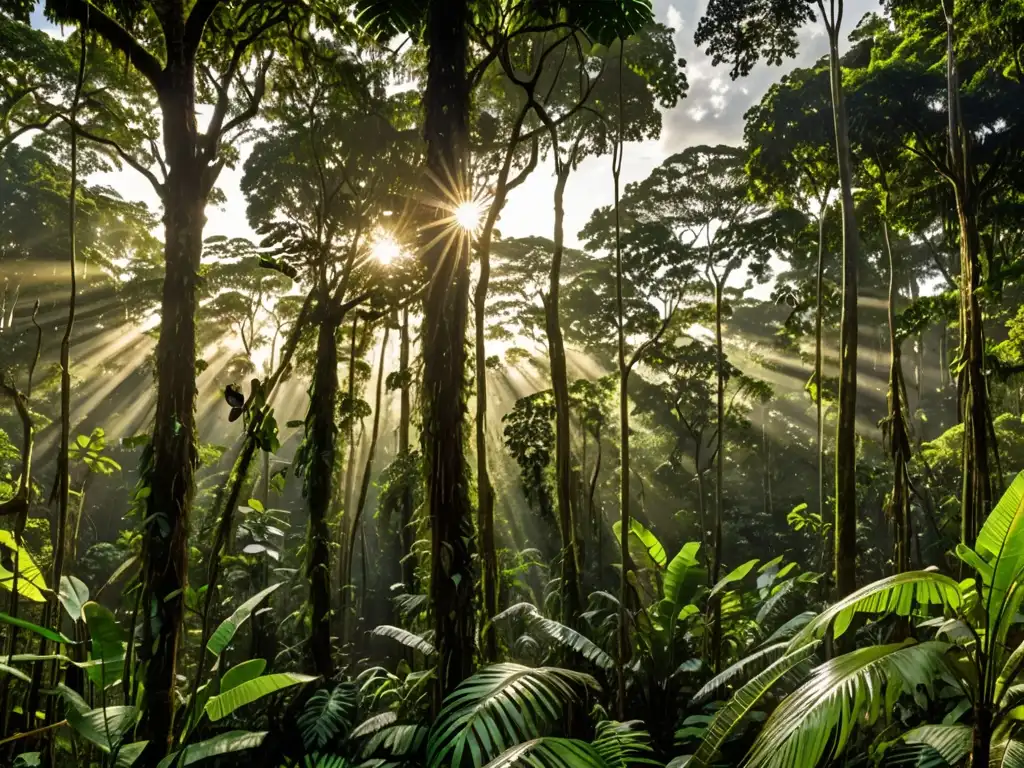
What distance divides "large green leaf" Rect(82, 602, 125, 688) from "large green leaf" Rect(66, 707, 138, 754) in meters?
0.22

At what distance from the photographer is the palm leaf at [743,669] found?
427 cm

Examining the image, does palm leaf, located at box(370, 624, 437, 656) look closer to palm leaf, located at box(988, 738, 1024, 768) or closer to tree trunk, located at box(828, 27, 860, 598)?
palm leaf, located at box(988, 738, 1024, 768)

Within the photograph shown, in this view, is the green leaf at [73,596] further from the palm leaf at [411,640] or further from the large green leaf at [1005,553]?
the large green leaf at [1005,553]

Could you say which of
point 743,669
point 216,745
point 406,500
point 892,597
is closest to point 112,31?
point 216,745

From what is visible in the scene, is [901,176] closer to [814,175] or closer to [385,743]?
[814,175]

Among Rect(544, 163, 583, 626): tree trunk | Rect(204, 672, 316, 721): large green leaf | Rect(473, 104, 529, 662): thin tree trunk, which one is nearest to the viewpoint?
Rect(204, 672, 316, 721): large green leaf

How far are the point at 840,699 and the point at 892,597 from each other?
3.69 feet

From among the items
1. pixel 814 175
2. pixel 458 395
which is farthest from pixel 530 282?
pixel 458 395

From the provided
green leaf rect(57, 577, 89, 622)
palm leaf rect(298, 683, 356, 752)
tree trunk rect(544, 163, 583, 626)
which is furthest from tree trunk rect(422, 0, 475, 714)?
tree trunk rect(544, 163, 583, 626)

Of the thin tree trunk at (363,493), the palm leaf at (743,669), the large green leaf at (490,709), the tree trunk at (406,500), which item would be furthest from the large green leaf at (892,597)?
the thin tree trunk at (363,493)

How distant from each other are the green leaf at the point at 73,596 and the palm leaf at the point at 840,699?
11.8ft

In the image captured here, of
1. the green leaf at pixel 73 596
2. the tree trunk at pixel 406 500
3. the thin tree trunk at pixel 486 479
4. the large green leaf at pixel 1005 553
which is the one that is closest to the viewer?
the large green leaf at pixel 1005 553

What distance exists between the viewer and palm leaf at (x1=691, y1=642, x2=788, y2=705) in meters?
4.27

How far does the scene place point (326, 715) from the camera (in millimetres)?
4906
